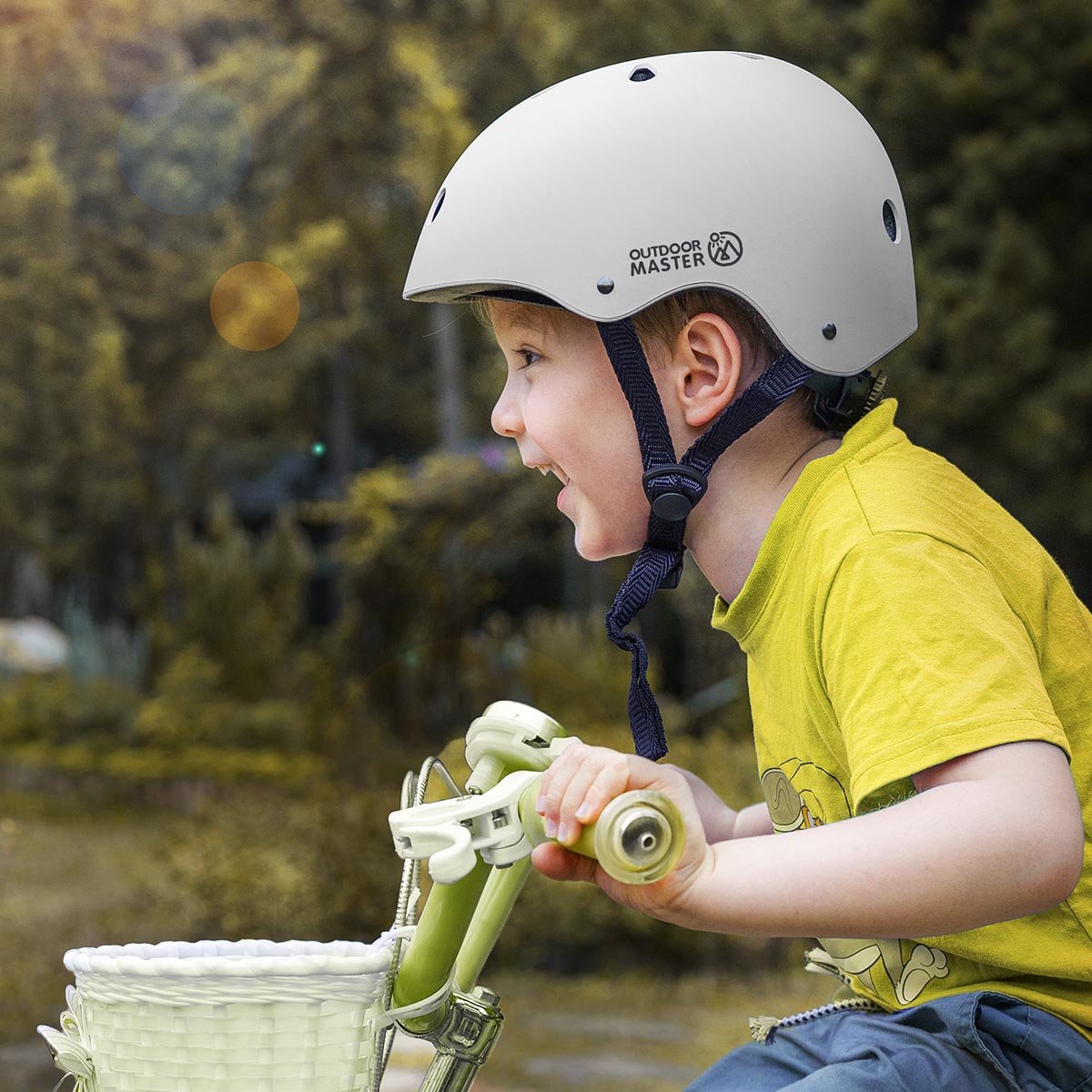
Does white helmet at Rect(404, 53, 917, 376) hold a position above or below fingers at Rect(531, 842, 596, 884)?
above

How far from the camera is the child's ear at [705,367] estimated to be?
5.41ft

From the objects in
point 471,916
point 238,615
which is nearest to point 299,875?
point 238,615

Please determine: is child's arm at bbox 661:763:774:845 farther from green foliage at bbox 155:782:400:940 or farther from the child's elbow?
green foliage at bbox 155:782:400:940

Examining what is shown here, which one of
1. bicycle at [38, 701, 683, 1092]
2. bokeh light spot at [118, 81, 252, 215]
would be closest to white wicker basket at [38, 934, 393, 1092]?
bicycle at [38, 701, 683, 1092]

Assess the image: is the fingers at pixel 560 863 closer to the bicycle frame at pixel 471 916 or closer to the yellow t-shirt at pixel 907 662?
the bicycle frame at pixel 471 916

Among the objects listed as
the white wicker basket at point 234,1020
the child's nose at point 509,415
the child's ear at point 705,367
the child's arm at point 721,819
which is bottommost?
the child's arm at point 721,819

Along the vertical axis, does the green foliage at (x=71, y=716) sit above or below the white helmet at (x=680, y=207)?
below

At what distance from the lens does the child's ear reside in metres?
1.65

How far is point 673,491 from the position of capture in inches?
63.9

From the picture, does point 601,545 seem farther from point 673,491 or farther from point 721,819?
point 721,819

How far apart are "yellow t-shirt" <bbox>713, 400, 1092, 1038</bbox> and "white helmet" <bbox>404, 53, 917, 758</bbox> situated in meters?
0.12

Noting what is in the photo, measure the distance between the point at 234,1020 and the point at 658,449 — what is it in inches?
30.8

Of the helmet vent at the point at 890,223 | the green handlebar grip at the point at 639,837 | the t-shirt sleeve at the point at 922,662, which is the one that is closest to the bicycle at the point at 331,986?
the green handlebar grip at the point at 639,837

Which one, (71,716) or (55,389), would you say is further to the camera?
(55,389)
